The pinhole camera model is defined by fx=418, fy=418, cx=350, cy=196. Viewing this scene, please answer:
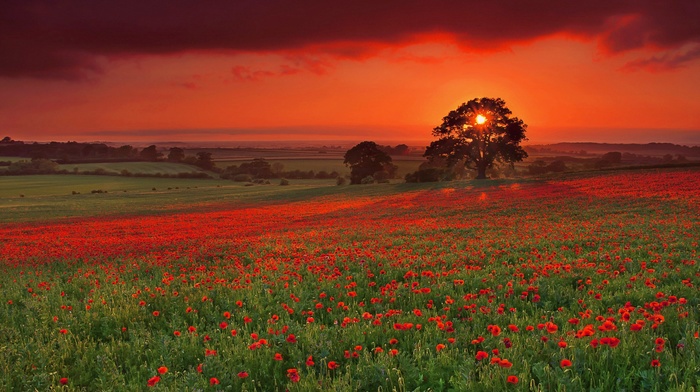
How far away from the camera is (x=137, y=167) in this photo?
388 ft

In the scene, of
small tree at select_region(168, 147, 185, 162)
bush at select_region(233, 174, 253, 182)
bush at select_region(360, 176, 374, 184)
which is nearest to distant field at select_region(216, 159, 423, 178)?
small tree at select_region(168, 147, 185, 162)

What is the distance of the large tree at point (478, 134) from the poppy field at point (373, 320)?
49604 mm

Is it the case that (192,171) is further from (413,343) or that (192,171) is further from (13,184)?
(413,343)

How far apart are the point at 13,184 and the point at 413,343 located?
109 metres

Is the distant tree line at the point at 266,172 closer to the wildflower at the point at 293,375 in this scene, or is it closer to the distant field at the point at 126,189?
the distant field at the point at 126,189

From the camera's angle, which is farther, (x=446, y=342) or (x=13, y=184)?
(x=13, y=184)

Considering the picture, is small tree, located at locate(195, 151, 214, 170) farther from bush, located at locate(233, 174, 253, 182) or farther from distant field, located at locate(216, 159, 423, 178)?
bush, located at locate(233, 174, 253, 182)

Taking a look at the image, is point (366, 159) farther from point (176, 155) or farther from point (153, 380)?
point (176, 155)

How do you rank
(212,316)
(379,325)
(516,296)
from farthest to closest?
(516,296) < (212,316) < (379,325)

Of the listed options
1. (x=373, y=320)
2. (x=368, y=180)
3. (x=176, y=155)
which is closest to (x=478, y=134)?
(x=368, y=180)

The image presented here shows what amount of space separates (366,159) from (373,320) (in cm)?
8062

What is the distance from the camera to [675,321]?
4.92 metres

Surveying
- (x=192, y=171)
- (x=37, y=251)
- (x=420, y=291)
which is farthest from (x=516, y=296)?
(x=192, y=171)

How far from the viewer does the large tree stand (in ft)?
198
